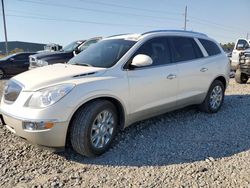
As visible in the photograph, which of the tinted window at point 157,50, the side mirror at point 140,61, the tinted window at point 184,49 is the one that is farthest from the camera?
the tinted window at point 184,49

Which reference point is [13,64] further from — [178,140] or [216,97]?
[178,140]

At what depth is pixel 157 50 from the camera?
193 inches

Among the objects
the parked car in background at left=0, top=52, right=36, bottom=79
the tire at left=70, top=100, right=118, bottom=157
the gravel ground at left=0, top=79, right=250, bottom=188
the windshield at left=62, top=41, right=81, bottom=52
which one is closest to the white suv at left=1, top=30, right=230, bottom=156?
the tire at left=70, top=100, right=118, bottom=157

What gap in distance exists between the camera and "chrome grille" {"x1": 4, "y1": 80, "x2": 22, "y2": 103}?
12.7ft

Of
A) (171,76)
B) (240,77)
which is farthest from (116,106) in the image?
(240,77)

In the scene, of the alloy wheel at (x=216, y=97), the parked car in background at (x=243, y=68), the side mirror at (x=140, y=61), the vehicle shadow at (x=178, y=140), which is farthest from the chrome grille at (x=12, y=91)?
the parked car in background at (x=243, y=68)

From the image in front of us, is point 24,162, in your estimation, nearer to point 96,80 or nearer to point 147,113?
point 96,80

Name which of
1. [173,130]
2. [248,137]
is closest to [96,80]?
[173,130]

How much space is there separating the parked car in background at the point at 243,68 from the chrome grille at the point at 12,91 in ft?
26.9

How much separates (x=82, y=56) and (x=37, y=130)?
1.89 meters

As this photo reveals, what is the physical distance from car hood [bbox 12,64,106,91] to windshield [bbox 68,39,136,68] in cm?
27

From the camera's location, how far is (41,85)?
12.2ft

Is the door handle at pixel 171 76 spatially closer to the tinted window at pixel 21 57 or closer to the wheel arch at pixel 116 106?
the wheel arch at pixel 116 106

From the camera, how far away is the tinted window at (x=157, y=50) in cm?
472
